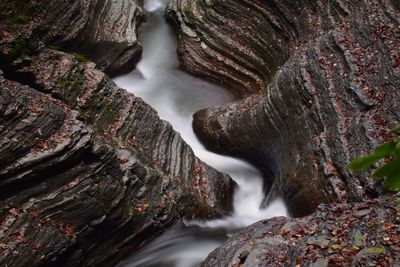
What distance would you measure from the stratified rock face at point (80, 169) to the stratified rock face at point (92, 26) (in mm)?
599

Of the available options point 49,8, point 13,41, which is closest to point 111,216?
point 13,41

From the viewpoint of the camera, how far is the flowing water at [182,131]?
9.35 meters

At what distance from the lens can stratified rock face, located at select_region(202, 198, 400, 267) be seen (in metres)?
4.96

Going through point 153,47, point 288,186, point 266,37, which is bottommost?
point 288,186

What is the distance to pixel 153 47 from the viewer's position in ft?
54.4

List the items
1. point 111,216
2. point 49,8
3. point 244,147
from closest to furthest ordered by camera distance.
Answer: point 111,216
point 49,8
point 244,147

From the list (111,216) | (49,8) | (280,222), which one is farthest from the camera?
(49,8)

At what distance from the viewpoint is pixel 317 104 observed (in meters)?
9.82

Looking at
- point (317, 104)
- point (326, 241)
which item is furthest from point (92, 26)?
point (326, 241)

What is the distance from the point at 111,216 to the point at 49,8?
6.83 m

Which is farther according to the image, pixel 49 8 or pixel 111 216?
pixel 49 8

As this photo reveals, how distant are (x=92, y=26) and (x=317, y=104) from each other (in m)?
8.39

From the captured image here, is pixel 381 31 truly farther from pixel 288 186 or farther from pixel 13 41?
pixel 13 41

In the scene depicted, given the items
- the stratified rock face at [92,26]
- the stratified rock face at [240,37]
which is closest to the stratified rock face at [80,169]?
the stratified rock face at [92,26]
